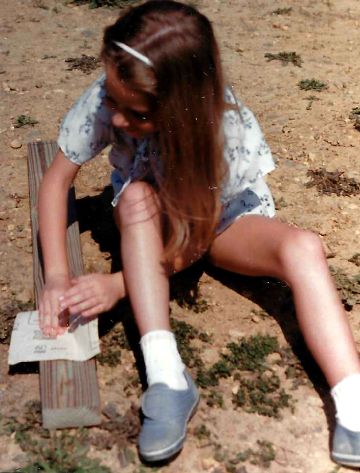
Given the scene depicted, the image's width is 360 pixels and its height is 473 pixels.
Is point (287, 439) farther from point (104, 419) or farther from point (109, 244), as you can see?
point (109, 244)

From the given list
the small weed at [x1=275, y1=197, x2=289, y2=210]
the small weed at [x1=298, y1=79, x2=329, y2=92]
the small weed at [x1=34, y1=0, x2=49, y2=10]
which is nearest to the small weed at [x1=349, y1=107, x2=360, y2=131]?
the small weed at [x1=298, y1=79, x2=329, y2=92]

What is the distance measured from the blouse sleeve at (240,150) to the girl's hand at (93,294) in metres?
0.51

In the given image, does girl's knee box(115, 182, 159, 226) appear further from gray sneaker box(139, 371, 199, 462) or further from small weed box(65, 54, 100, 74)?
small weed box(65, 54, 100, 74)

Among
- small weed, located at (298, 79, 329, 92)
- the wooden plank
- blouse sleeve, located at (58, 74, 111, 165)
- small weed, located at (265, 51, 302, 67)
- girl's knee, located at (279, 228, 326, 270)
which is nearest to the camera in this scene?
the wooden plank

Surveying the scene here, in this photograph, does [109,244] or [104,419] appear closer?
[104,419]

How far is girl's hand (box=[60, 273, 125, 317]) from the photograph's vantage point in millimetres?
2549

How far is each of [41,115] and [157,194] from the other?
1.94m

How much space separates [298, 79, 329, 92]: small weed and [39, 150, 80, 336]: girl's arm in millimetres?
2283

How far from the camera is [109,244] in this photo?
328cm

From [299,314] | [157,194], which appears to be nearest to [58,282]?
[157,194]

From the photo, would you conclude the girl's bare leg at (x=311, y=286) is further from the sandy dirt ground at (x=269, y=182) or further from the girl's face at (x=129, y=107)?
the girl's face at (x=129, y=107)

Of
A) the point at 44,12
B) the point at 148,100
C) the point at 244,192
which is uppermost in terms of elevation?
the point at 148,100

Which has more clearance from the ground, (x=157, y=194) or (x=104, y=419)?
(x=157, y=194)

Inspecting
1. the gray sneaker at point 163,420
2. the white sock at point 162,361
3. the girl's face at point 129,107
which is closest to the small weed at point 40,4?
the girl's face at point 129,107
